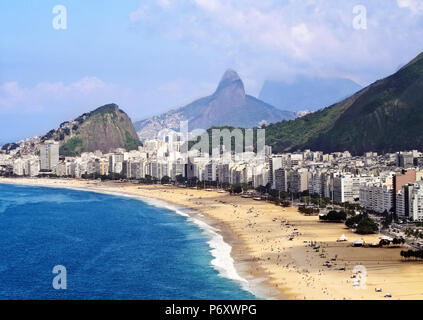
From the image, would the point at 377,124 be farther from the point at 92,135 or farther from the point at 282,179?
the point at 92,135

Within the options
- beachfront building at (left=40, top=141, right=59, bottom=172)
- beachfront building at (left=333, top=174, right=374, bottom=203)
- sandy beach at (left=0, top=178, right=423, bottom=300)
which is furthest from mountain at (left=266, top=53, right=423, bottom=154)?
sandy beach at (left=0, top=178, right=423, bottom=300)

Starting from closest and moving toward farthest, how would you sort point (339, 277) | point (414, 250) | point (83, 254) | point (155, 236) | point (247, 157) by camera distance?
1. point (339, 277)
2. point (414, 250)
3. point (83, 254)
4. point (155, 236)
5. point (247, 157)

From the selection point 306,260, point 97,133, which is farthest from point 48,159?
point 306,260

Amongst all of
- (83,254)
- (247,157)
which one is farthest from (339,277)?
(247,157)

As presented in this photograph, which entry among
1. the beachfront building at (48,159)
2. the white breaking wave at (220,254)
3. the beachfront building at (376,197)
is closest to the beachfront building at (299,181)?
the beachfront building at (376,197)

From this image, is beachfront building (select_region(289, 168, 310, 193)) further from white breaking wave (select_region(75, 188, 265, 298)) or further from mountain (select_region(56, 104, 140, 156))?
mountain (select_region(56, 104, 140, 156))
